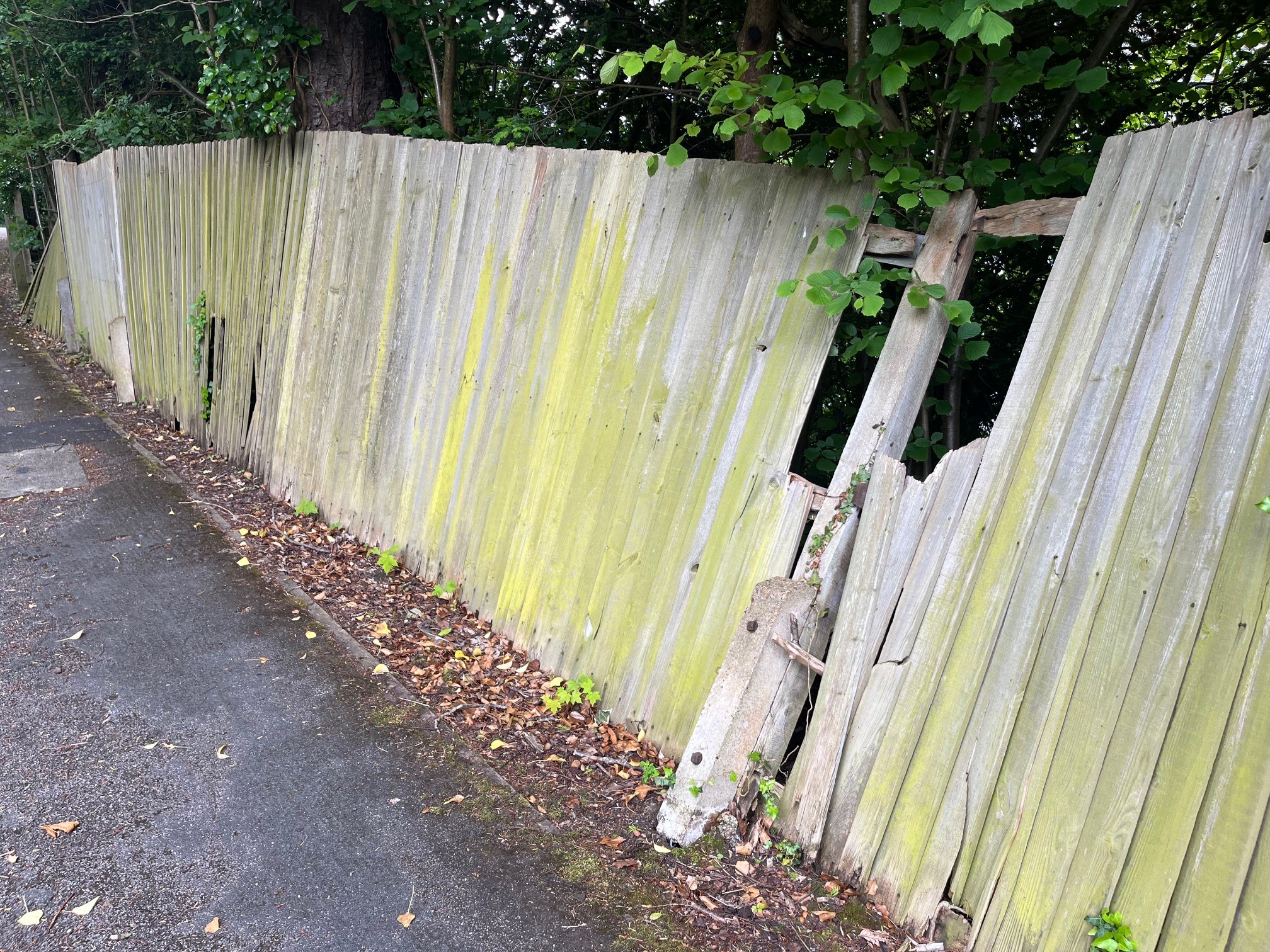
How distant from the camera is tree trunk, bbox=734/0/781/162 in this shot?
459cm

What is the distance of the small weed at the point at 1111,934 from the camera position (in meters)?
2.21

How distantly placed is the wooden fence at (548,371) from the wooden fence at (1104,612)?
651mm

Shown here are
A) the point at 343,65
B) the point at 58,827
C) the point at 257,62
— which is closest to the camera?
the point at 58,827

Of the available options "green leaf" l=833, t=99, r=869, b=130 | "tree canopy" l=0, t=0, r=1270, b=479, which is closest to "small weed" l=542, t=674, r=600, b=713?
"tree canopy" l=0, t=0, r=1270, b=479

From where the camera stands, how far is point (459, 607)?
4812mm

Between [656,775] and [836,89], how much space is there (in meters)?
2.46

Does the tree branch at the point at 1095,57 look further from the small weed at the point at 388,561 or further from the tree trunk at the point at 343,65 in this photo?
the tree trunk at the point at 343,65

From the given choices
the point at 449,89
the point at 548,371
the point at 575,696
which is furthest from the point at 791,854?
the point at 449,89

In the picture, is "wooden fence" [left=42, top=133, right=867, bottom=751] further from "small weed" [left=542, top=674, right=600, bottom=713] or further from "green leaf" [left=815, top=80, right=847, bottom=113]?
"green leaf" [left=815, top=80, right=847, bottom=113]

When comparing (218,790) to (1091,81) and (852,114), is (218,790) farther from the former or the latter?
(1091,81)

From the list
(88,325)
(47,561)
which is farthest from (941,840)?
(88,325)

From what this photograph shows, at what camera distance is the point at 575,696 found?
3.90 metres

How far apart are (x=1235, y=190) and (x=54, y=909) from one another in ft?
12.4

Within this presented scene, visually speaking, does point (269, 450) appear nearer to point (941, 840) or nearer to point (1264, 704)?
point (941, 840)
